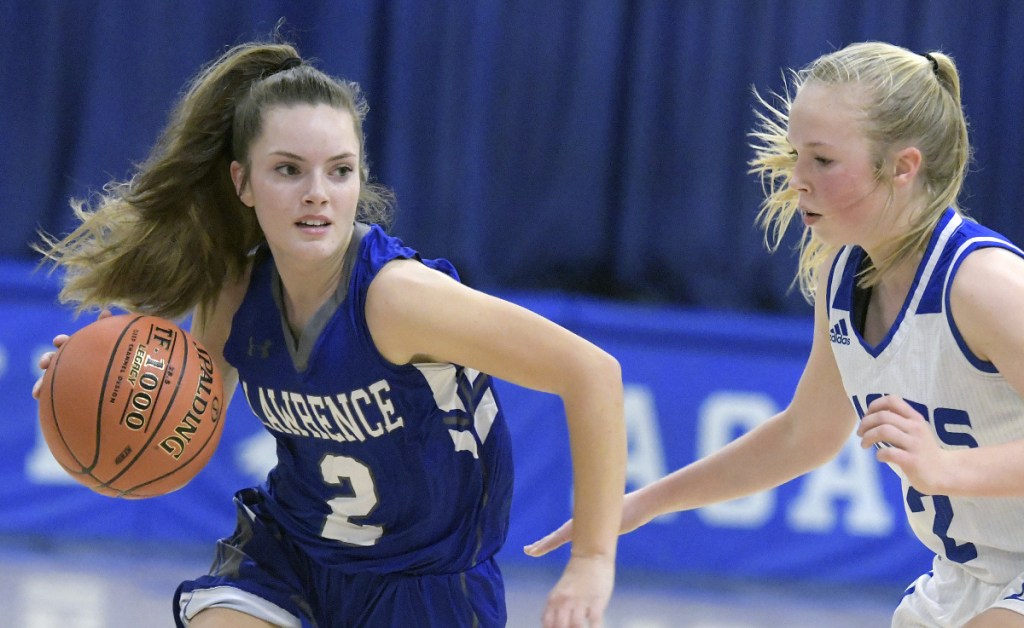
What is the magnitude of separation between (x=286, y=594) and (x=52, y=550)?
294cm

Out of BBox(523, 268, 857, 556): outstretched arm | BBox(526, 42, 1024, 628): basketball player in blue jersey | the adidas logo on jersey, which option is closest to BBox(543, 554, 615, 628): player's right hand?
BBox(526, 42, 1024, 628): basketball player in blue jersey

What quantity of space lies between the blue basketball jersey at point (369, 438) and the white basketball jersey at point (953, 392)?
769mm

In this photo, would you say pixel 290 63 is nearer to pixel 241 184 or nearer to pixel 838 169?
pixel 241 184

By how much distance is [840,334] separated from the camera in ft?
8.32

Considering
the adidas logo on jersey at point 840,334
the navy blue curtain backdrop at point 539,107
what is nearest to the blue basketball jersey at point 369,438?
Answer: the adidas logo on jersey at point 840,334

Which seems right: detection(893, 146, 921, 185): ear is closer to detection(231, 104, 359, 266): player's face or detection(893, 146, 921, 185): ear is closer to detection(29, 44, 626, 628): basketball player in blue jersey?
detection(29, 44, 626, 628): basketball player in blue jersey

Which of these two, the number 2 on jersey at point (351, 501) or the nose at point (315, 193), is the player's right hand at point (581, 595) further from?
the nose at point (315, 193)

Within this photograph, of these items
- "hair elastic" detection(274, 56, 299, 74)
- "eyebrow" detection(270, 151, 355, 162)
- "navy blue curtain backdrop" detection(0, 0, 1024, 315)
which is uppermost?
"navy blue curtain backdrop" detection(0, 0, 1024, 315)

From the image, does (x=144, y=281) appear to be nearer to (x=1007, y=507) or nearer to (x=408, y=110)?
(x=1007, y=507)

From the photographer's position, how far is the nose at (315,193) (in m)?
2.52

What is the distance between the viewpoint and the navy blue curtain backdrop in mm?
6195

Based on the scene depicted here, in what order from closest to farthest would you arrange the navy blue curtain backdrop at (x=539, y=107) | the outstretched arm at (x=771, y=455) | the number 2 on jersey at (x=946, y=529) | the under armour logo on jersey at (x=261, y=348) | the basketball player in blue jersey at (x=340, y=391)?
the number 2 on jersey at (x=946, y=529), the basketball player in blue jersey at (x=340, y=391), the under armour logo on jersey at (x=261, y=348), the outstretched arm at (x=771, y=455), the navy blue curtain backdrop at (x=539, y=107)

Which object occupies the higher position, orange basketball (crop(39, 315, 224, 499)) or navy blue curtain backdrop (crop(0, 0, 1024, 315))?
navy blue curtain backdrop (crop(0, 0, 1024, 315))

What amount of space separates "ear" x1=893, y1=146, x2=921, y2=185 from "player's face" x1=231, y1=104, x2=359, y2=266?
1.00 metres
